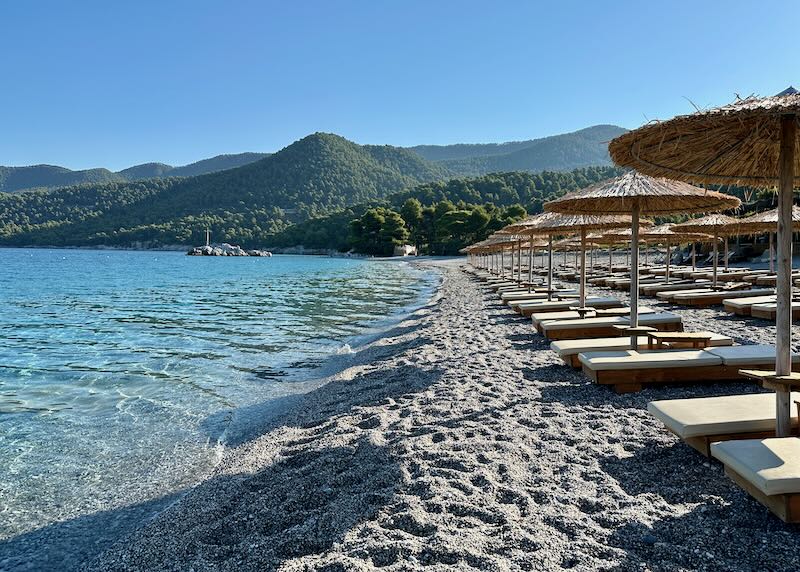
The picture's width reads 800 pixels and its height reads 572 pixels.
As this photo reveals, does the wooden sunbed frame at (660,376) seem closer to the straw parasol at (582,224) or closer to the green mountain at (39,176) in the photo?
the straw parasol at (582,224)

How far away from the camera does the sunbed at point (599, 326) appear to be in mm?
7371

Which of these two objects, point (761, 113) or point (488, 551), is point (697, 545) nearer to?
point (488, 551)

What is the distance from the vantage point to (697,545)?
7.63ft

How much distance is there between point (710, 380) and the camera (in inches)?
196

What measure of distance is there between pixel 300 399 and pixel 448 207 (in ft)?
203

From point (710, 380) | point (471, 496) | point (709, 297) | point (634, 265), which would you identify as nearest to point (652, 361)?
point (710, 380)

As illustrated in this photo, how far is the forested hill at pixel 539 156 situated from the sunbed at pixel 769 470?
14797cm

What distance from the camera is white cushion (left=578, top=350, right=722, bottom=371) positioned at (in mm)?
4848

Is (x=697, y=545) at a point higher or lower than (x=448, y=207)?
lower

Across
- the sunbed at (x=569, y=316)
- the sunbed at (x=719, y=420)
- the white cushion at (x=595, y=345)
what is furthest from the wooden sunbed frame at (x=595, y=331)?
the sunbed at (x=719, y=420)

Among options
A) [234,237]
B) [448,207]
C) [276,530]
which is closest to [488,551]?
[276,530]

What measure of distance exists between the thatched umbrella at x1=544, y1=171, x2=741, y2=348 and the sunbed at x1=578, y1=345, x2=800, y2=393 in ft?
2.23

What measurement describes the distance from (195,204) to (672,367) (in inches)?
4094

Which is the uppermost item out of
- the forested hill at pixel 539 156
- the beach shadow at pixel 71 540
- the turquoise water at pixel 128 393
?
the forested hill at pixel 539 156
